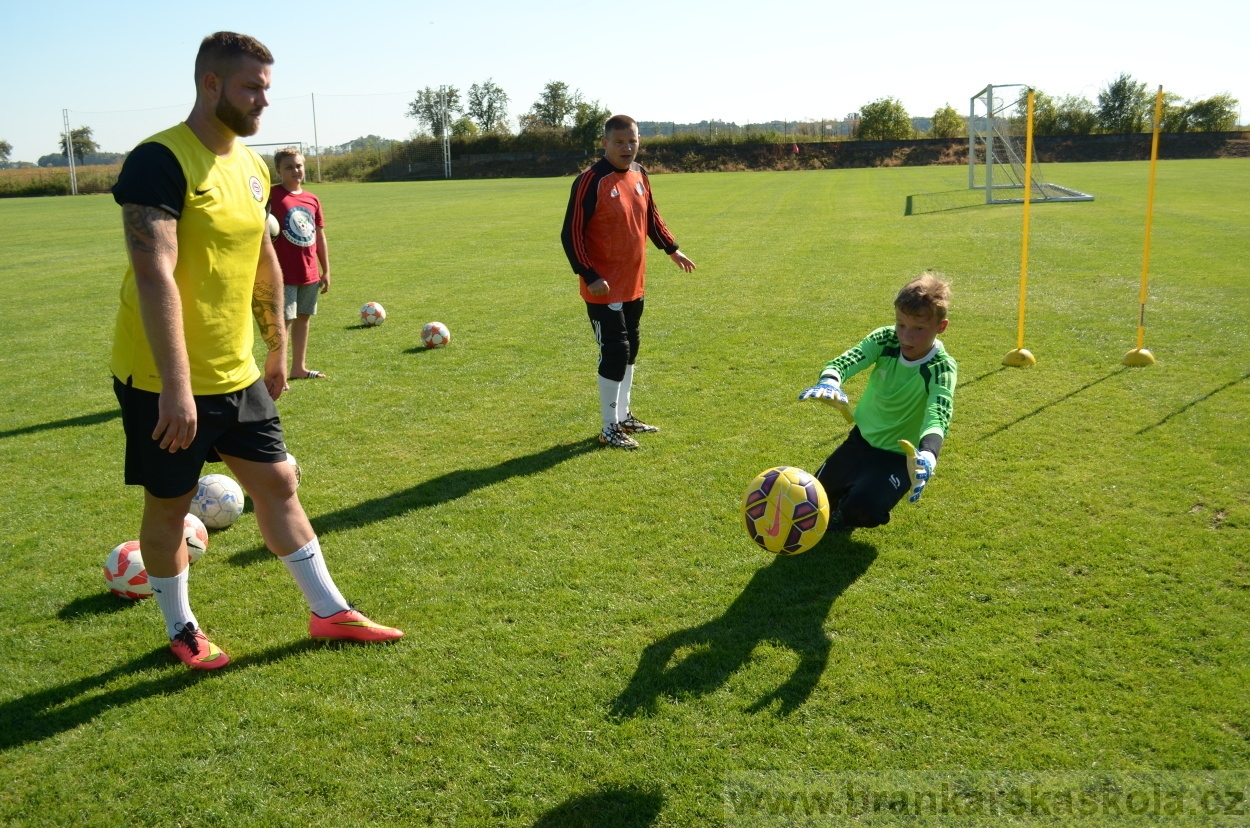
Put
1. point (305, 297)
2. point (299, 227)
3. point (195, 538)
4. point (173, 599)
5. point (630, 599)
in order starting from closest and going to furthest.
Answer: point (173, 599) → point (630, 599) → point (195, 538) → point (299, 227) → point (305, 297)

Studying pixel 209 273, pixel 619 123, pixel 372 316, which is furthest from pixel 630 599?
pixel 372 316

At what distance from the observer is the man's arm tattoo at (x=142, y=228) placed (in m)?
3.01

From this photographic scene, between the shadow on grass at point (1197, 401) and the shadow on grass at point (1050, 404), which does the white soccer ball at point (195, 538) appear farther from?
the shadow on grass at point (1197, 401)

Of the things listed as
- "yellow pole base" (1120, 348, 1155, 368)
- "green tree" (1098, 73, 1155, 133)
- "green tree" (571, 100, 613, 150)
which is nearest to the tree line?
"green tree" (1098, 73, 1155, 133)

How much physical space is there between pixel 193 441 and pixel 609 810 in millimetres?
2051

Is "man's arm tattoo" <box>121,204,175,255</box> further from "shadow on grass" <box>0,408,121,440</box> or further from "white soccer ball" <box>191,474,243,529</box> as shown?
"shadow on grass" <box>0,408,121,440</box>

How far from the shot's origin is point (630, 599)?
4.25m

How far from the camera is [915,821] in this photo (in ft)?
9.31

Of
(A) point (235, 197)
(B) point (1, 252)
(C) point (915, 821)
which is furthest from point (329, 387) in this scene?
(B) point (1, 252)

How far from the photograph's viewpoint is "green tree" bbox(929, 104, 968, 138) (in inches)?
2564

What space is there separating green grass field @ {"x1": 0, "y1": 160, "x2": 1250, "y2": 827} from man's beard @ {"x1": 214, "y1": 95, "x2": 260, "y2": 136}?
2.21m

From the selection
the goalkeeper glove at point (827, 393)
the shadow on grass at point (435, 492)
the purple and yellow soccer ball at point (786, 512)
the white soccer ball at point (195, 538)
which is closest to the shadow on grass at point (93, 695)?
the white soccer ball at point (195, 538)

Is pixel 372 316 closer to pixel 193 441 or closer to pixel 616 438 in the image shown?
pixel 616 438

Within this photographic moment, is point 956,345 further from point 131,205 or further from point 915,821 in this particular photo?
point 131,205
